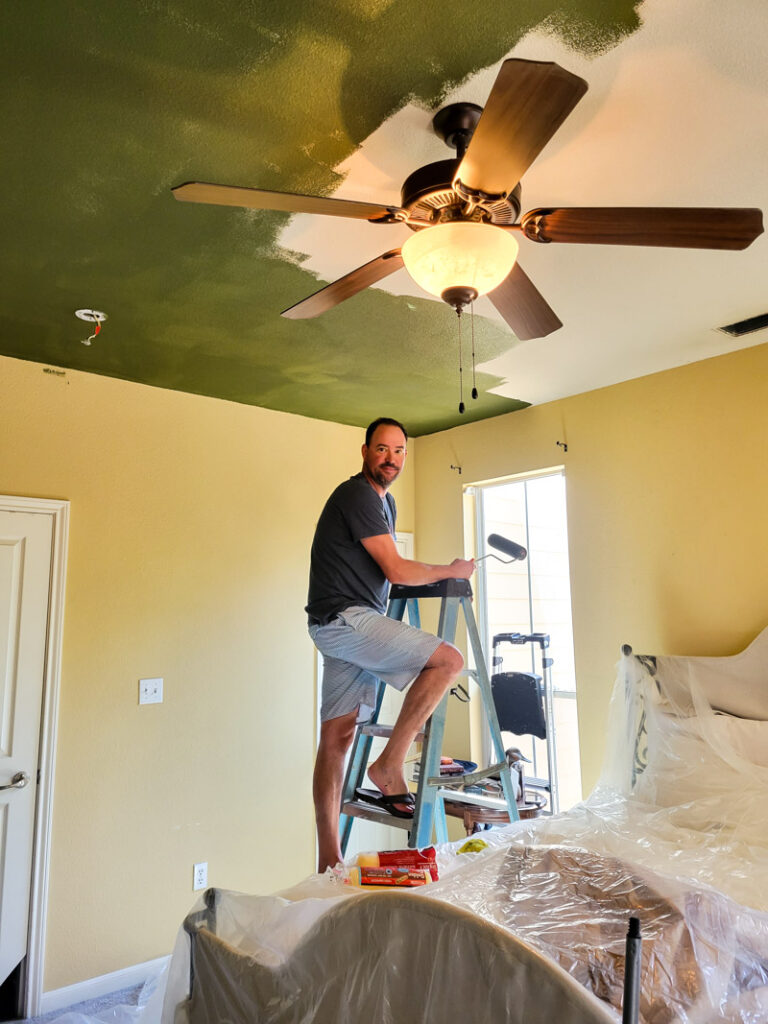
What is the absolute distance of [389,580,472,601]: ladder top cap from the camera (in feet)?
8.25

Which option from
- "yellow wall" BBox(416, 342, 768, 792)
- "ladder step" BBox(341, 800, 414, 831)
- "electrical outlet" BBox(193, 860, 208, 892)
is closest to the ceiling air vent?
"yellow wall" BBox(416, 342, 768, 792)

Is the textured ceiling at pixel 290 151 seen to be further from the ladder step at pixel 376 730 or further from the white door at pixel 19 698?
the ladder step at pixel 376 730

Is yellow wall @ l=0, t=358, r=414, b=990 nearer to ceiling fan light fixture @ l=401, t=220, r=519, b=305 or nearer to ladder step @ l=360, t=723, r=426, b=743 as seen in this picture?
ladder step @ l=360, t=723, r=426, b=743

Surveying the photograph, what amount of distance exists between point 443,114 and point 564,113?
459mm

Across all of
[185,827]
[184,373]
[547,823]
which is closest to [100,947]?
[185,827]

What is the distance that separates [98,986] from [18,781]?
0.93 meters

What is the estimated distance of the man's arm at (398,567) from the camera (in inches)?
84.2

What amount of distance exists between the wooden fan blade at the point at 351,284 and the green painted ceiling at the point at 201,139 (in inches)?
10.8

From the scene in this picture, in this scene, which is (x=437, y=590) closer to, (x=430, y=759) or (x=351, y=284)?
(x=430, y=759)

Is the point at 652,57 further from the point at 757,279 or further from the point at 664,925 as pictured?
the point at 664,925

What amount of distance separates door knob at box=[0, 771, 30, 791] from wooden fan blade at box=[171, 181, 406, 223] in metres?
2.43

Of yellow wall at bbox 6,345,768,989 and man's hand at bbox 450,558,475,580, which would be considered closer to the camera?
man's hand at bbox 450,558,475,580

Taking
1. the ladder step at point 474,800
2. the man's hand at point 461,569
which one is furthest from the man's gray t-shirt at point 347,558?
the ladder step at point 474,800

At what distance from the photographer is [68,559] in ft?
9.81
